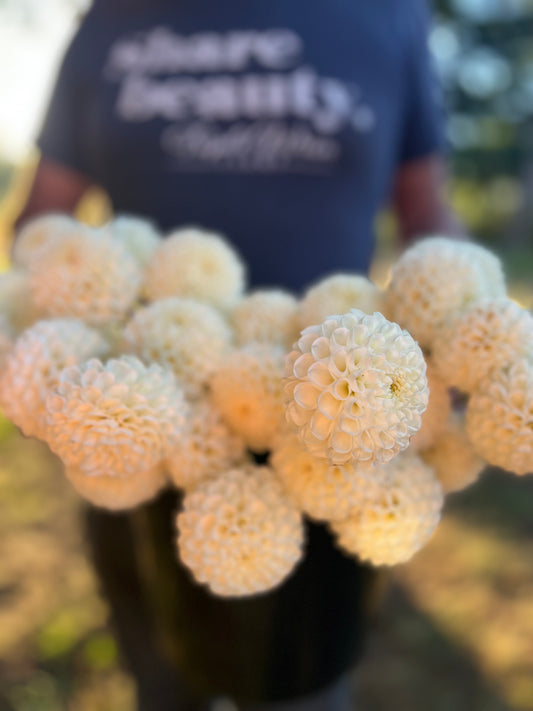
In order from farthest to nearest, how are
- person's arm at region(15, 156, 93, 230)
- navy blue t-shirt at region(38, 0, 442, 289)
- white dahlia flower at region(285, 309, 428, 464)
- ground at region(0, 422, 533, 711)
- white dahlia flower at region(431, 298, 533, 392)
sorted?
1. ground at region(0, 422, 533, 711)
2. person's arm at region(15, 156, 93, 230)
3. navy blue t-shirt at region(38, 0, 442, 289)
4. white dahlia flower at region(431, 298, 533, 392)
5. white dahlia flower at region(285, 309, 428, 464)

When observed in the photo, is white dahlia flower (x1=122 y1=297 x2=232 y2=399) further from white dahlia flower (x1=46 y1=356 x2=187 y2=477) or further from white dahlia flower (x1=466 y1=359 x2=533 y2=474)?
white dahlia flower (x1=466 y1=359 x2=533 y2=474)

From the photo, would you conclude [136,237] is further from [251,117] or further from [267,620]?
[251,117]

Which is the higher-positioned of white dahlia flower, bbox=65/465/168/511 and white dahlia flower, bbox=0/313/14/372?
white dahlia flower, bbox=0/313/14/372

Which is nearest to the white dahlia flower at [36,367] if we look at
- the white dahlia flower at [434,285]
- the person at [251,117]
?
the white dahlia flower at [434,285]

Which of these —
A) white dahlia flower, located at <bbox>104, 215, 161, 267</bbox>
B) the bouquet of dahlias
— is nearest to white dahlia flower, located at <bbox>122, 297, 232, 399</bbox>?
the bouquet of dahlias

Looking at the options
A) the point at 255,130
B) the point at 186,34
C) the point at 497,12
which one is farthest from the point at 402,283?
the point at 497,12

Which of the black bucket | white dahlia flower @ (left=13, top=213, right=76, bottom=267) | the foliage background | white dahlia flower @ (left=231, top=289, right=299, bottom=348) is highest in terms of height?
white dahlia flower @ (left=13, top=213, right=76, bottom=267)

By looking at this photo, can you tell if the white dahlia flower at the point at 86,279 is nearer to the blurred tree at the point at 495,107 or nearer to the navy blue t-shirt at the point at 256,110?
the navy blue t-shirt at the point at 256,110
